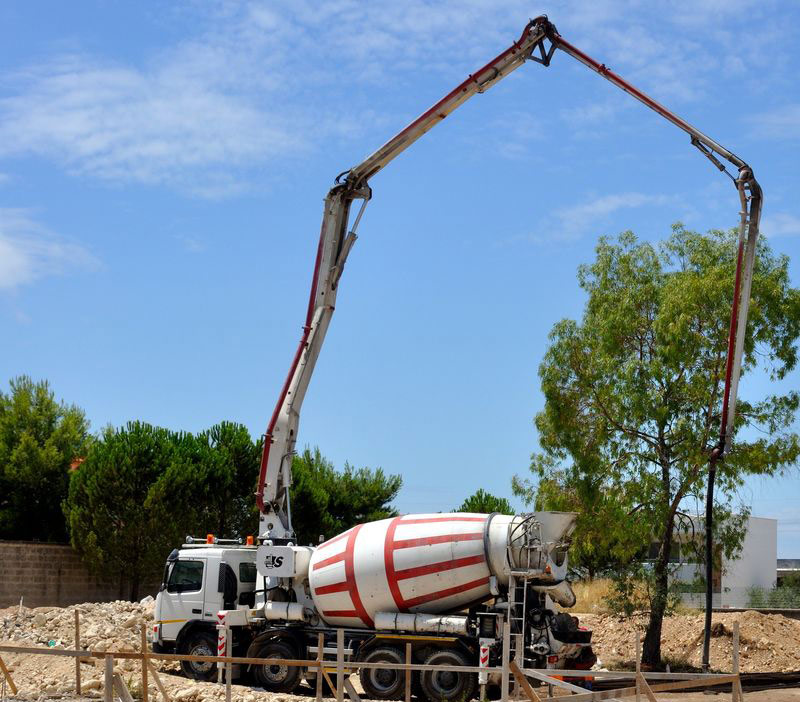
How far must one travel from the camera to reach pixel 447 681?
1970cm

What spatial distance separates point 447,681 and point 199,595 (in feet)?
19.1

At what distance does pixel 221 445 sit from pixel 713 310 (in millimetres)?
20939

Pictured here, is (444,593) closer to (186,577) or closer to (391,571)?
(391,571)

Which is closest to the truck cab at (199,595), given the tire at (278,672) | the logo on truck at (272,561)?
the logo on truck at (272,561)

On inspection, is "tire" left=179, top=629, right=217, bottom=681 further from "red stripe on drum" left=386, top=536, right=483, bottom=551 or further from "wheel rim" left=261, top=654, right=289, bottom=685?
"red stripe on drum" left=386, top=536, right=483, bottom=551

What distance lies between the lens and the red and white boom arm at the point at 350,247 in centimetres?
2298

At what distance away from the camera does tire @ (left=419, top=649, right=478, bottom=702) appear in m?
19.5

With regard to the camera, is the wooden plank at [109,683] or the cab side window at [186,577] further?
the cab side window at [186,577]

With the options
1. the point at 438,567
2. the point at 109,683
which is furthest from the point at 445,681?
the point at 109,683

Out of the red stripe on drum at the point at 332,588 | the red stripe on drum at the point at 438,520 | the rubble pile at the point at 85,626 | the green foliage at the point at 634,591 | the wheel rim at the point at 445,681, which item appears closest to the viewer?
the wheel rim at the point at 445,681

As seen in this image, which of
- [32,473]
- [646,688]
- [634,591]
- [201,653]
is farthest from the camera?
[32,473]

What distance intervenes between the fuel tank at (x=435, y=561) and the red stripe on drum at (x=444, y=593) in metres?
0.02

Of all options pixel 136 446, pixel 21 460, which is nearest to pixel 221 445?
pixel 136 446

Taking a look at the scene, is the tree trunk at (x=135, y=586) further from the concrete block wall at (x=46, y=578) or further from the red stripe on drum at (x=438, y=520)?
the red stripe on drum at (x=438, y=520)
